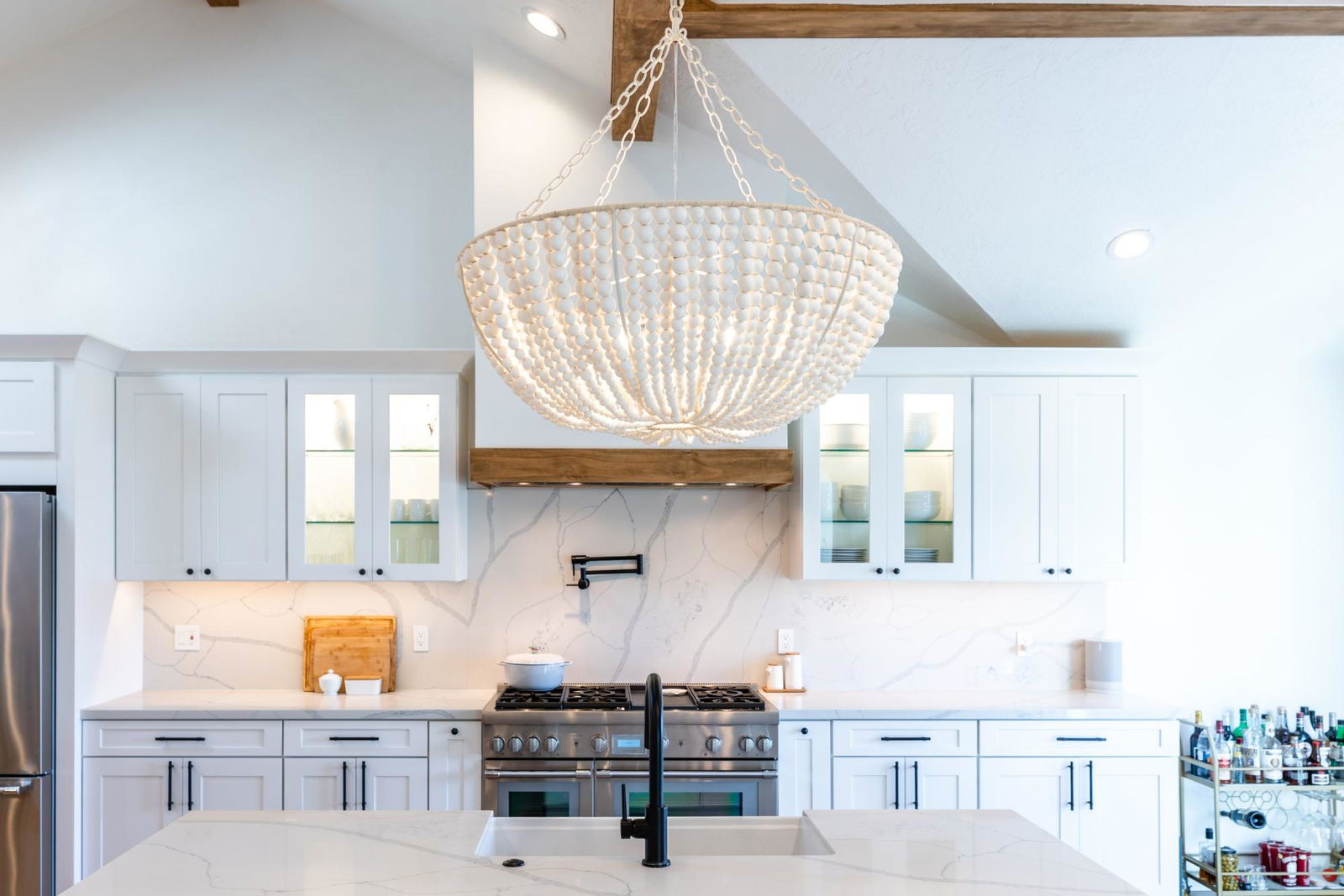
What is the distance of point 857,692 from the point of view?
4.10 m

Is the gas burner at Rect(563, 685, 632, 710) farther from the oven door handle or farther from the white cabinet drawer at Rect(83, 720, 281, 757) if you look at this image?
the white cabinet drawer at Rect(83, 720, 281, 757)

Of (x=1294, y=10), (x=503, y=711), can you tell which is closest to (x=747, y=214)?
(x=1294, y=10)

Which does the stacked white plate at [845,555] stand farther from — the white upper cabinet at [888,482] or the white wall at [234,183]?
the white wall at [234,183]

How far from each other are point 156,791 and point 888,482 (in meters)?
2.82

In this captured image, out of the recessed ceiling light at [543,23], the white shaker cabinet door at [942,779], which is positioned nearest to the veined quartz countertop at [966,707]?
the white shaker cabinet door at [942,779]

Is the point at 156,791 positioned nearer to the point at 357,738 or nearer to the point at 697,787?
the point at 357,738

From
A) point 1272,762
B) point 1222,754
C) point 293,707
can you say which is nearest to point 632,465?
point 293,707

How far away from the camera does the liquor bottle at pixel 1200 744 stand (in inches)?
154

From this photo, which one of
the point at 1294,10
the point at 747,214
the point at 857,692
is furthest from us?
the point at 857,692

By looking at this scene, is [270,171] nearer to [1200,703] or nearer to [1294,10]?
[1294,10]

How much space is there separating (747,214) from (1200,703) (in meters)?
3.70

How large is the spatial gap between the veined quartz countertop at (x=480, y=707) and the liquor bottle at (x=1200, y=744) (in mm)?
247

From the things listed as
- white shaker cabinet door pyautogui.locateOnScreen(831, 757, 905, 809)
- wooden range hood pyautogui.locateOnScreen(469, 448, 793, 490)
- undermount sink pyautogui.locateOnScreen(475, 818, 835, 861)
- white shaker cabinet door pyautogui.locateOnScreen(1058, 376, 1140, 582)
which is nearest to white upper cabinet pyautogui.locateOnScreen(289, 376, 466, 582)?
wooden range hood pyautogui.locateOnScreen(469, 448, 793, 490)

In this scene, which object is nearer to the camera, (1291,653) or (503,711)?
(503,711)
